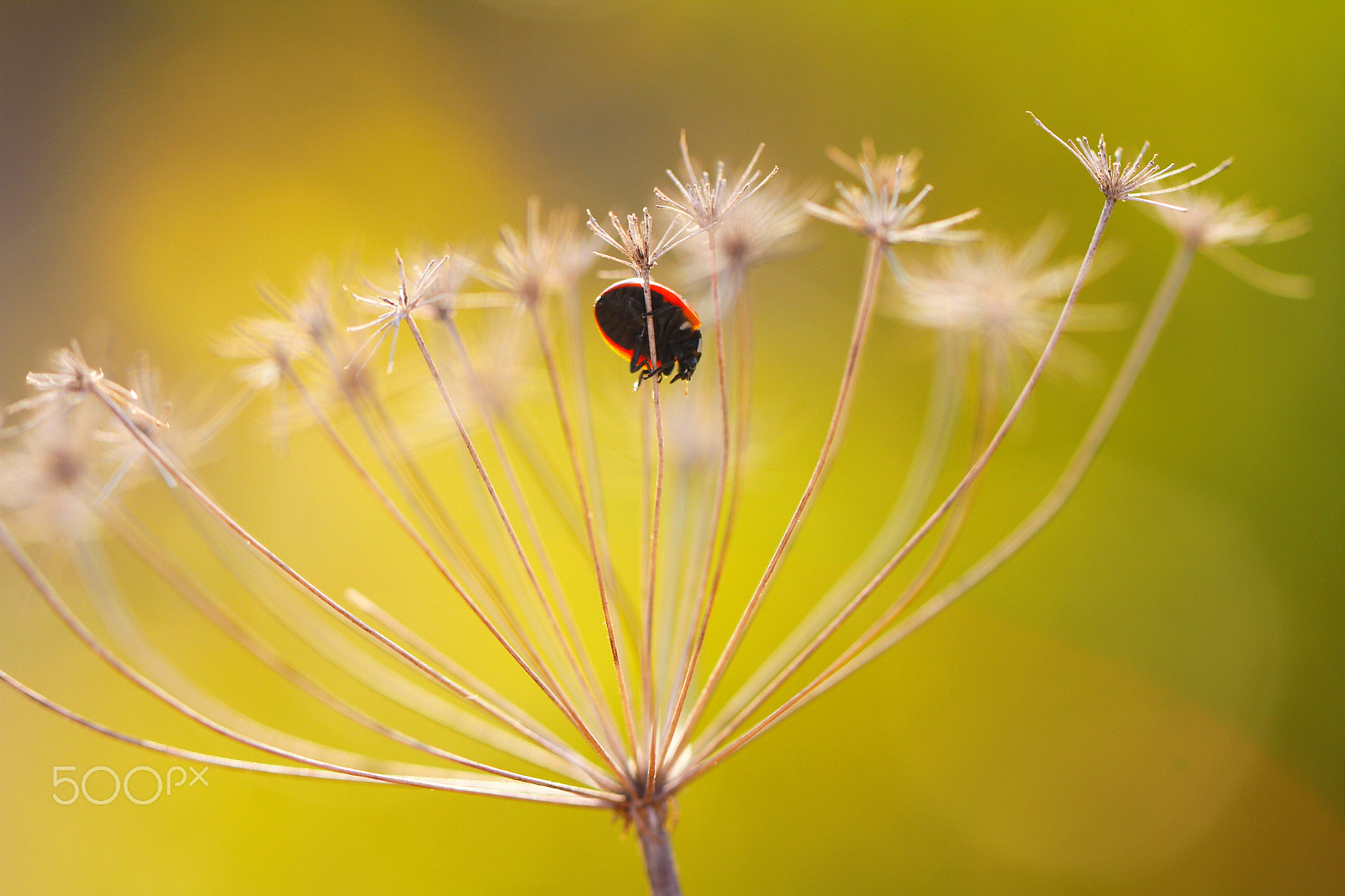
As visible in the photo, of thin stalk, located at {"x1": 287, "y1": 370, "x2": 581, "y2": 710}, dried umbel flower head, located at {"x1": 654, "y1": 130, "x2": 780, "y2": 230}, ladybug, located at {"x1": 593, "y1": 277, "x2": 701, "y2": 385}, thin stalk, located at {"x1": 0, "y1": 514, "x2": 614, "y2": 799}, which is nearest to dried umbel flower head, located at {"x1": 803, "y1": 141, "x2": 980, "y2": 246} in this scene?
dried umbel flower head, located at {"x1": 654, "y1": 130, "x2": 780, "y2": 230}

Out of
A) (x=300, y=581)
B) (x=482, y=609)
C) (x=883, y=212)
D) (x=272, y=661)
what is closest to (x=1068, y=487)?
(x=883, y=212)

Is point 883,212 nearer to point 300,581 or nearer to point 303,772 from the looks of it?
point 300,581

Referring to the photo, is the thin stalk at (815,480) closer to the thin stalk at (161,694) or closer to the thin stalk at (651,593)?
the thin stalk at (651,593)

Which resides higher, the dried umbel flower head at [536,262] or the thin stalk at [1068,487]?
the dried umbel flower head at [536,262]

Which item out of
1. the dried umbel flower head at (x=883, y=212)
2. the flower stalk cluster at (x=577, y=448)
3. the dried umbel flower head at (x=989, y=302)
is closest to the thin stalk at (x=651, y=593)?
the flower stalk cluster at (x=577, y=448)

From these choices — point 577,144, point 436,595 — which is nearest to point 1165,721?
point 436,595

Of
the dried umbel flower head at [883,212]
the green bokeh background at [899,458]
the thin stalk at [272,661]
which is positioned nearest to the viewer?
the dried umbel flower head at [883,212]
